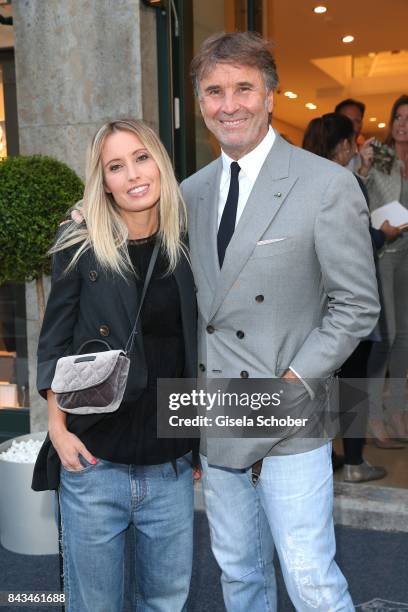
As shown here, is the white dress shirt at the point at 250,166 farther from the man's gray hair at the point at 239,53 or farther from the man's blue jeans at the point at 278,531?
the man's blue jeans at the point at 278,531

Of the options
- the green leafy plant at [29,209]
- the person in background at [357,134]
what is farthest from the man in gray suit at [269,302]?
the person in background at [357,134]

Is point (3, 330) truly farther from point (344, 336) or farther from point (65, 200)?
point (344, 336)

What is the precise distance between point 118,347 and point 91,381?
148 mm

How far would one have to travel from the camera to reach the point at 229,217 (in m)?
2.52

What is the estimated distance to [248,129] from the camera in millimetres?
2469

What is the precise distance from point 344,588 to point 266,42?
1.76 m

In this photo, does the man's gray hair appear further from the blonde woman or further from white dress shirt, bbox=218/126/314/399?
the blonde woman

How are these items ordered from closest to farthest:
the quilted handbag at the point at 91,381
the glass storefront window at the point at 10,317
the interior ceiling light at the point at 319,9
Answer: the quilted handbag at the point at 91,381
the glass storefront window at the point at 10,317
the interior ceiling light at the point at 319,9

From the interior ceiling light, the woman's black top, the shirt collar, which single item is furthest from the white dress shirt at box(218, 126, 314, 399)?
the interior ceiling light

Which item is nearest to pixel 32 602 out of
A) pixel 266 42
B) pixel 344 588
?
pixel 344 588

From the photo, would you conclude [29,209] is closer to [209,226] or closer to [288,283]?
[209,226]

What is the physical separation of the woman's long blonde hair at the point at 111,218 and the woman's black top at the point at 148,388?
57 mm

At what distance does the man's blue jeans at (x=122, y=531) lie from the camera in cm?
240

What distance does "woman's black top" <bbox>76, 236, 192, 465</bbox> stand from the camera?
2.41 meters
